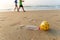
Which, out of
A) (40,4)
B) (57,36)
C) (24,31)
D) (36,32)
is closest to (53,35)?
(57,36)

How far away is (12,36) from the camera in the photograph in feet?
16.0

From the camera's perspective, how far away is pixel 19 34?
16.6 ft

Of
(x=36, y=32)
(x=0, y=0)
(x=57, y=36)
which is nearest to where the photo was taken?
(x=57, y=36)

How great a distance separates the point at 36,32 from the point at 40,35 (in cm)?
29

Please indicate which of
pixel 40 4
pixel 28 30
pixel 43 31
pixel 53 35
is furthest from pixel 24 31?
pixel 40 4

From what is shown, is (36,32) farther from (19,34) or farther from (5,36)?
(5,36)

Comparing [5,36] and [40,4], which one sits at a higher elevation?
[5,36]

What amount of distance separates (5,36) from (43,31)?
1072mm

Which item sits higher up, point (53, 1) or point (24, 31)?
point (24, 31)

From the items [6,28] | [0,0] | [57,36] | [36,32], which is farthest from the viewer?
[0,0]

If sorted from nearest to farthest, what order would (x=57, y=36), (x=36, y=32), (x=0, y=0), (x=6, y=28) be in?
(x=57, y=36)
(x=36, y=32)
(x=6, y=28)
(x=0, y=0)

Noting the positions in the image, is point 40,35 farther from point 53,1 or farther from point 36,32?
point 53,1

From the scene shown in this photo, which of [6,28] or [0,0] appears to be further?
[0,0]

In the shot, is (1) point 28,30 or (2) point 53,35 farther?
(1) point 28,30
